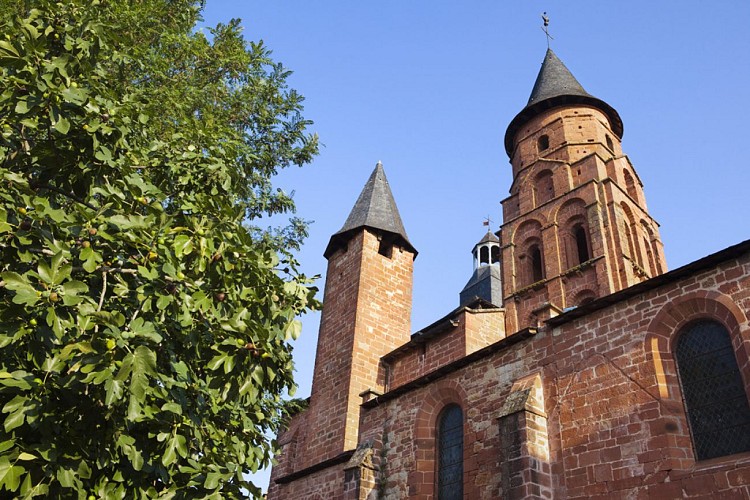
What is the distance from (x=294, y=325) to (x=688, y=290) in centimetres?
686

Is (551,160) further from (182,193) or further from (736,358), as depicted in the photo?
(182,193)

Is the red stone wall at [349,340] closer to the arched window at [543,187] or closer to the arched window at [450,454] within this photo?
the arched window at [450,454]

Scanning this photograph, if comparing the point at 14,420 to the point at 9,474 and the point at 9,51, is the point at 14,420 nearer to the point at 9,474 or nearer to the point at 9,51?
the point at 9,474

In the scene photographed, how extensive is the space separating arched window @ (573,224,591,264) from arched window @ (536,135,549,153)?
16.7 ft

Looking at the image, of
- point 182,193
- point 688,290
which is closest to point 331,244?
point 688,290

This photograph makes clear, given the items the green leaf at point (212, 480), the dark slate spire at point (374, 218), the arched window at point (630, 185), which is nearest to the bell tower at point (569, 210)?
the arched window at point (630, 185)

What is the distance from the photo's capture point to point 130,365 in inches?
155

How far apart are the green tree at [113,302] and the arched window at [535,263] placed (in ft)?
65.9

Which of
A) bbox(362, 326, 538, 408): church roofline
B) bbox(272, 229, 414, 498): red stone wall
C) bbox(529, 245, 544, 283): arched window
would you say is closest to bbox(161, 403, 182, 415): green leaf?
bbox(362, 326, 538, 408): church roofline

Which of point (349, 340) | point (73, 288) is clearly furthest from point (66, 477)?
point (349, 340)

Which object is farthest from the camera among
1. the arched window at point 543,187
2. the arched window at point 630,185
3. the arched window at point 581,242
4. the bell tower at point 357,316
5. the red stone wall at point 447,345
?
the arched window at point 543,187

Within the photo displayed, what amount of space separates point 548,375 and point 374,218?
11.9 meters

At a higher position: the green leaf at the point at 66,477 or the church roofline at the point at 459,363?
the church roofline at the point at 459,363

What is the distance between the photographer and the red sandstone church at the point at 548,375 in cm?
853
